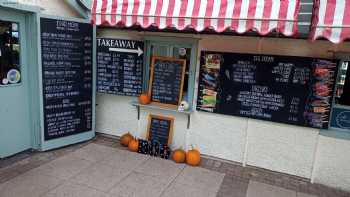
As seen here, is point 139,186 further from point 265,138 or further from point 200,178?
point 265,138

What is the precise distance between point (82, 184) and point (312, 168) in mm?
3713

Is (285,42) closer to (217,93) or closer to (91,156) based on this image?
(217,93)

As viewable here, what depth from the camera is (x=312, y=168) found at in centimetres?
433

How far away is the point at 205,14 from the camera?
359 cm

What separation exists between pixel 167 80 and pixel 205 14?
182 cm

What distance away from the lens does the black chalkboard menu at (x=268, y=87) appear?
4.12 m

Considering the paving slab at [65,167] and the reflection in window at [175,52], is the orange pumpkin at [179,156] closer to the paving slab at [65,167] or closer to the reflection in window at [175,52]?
the reflection in window at [175,52]

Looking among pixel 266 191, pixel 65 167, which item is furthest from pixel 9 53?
pixel 266 191

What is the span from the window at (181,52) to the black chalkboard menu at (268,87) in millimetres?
188

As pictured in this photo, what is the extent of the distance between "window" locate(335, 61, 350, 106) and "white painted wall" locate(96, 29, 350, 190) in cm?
30

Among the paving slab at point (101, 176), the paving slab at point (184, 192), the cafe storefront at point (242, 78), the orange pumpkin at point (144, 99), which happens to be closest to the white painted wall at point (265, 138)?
the cafe storefront at point (242, 78)

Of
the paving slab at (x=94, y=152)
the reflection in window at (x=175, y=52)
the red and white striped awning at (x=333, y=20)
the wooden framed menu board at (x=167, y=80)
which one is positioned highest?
the red and white striped awning at (x=333, y=20)

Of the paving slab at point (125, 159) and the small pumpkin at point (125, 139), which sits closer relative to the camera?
the paving slab at point (125, 159)

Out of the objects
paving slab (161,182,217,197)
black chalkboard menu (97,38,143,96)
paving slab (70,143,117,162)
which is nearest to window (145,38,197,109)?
black chalkboard menu (97,38,143,96)
